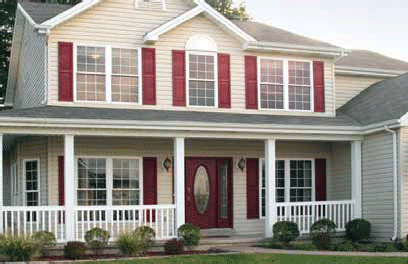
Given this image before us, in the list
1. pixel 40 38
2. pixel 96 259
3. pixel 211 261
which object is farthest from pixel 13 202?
pixel 211 261

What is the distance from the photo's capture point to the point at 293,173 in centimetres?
2225

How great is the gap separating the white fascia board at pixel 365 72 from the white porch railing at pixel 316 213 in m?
4.60

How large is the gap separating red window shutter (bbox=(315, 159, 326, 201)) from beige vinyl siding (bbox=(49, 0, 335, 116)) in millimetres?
1701

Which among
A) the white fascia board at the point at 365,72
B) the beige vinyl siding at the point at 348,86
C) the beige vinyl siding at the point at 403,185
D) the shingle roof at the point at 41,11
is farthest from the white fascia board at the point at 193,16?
the beige vinyl siding at the point at 403,185

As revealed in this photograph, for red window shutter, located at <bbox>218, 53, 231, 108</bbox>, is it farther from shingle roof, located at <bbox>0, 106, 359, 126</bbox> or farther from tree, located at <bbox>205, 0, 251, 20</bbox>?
tree, located at <bbox>205, 0, 251, 20</bbox>

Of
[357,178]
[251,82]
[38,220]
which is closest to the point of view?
[38,220]

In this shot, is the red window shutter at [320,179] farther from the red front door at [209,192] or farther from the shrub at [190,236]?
the shrub at [190,236]

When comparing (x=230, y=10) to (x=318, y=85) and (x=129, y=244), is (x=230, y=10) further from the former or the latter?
(x=129, y=244)

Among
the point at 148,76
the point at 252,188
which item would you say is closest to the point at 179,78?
the point at 148,76

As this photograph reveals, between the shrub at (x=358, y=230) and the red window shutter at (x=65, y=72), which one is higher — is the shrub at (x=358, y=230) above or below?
below

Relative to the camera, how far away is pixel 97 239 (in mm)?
17328

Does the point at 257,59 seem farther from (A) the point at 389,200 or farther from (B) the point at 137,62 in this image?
(A) the point at 389,200

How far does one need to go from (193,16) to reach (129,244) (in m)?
7.30

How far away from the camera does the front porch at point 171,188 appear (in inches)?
714
